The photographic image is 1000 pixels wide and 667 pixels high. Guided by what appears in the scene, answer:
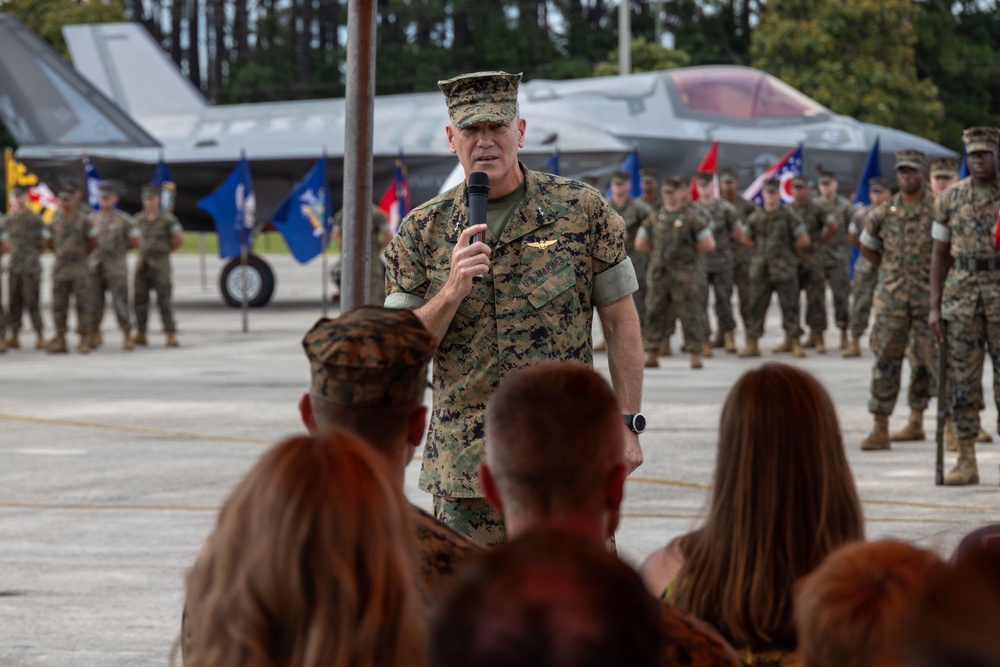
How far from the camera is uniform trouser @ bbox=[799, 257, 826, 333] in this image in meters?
17.8

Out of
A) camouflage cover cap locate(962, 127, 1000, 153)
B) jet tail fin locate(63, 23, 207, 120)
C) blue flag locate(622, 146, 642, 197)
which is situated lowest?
blue flag locate(622, 146, 642, 197)

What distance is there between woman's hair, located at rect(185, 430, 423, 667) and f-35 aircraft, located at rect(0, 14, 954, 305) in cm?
2209

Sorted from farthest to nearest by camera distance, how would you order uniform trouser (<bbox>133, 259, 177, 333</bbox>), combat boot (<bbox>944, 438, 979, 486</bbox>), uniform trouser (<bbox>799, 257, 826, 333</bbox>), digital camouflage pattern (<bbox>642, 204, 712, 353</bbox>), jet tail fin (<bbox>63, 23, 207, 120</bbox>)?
jet tail fin (<bbox>63, 23, 207, 120</bbox>) < uniform trouser (<bbox>133, 259, 177, 333</bbox>) < uniform trouser (<bbox>799, 257, 826, 333</bbox>) < digital camouflage pattern (<bbox>642, 204, 712, 353</bbox>) < combat boot (<bbox>944, 438, 979, 486</bbox>)

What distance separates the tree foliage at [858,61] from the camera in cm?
4475

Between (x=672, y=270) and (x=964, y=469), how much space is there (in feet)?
27.5

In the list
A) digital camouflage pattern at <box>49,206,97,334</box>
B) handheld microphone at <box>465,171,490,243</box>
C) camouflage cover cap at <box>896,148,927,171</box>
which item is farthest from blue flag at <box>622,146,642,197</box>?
handheld microphone at <box>465,171,490,243</box>

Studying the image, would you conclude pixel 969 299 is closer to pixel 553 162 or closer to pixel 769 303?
pixel 769 303

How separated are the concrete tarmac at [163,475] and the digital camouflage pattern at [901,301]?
1.62 feet

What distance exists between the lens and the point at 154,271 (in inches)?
773

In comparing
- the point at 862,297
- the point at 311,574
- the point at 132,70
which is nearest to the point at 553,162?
the point at 862,297

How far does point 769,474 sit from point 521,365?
1597 millimetres

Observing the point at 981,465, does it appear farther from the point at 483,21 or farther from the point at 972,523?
the point at 483,21

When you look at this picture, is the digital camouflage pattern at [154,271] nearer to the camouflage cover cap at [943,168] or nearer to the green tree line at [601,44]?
the camouflage cover cap at [943,168]

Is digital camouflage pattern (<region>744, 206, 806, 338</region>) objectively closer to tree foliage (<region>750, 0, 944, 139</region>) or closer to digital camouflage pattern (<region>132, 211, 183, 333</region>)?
digital camouflage pattern (<region>132, 211, 183, 333</region>)
